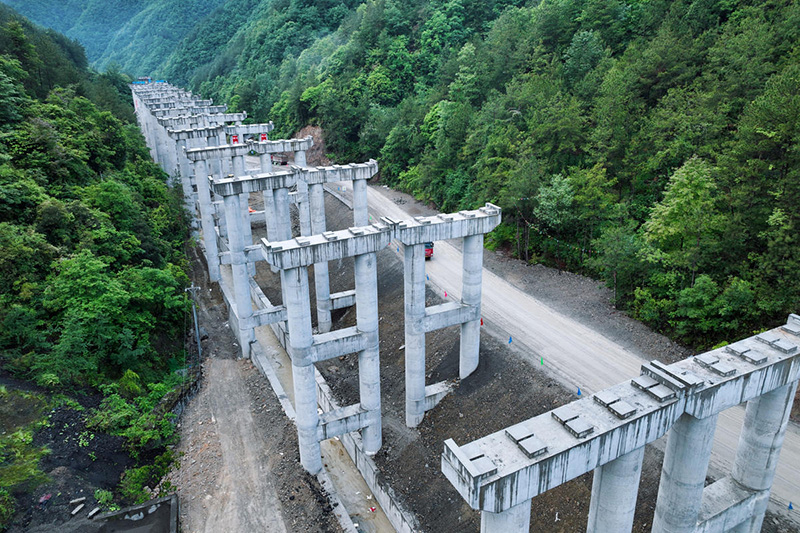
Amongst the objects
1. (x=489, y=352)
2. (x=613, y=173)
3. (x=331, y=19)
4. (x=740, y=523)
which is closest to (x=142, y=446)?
(x=489, y=352)

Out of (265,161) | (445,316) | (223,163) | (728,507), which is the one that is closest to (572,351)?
(445,316)

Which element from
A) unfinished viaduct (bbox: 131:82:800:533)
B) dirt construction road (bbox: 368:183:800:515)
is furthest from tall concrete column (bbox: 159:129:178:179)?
dirt construction road (bbox: 368:183:800:515)

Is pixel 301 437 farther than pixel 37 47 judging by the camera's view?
No

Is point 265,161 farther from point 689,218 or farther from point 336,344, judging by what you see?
point 689,218

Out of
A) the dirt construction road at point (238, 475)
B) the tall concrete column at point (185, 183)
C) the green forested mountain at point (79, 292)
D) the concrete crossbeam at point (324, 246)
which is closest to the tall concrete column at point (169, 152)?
the tall concrete column at point (185, 183)

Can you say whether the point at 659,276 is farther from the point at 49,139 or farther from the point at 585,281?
the point at 49,139

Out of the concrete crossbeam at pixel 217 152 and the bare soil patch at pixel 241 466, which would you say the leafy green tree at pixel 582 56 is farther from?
the bare soil patch at pixel 241 466
